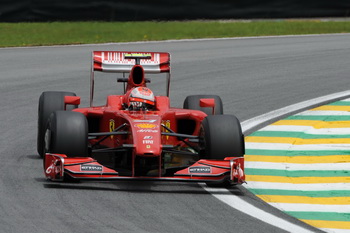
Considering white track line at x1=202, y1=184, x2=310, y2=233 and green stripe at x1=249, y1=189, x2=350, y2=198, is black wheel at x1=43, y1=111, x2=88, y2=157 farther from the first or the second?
green stripe at x1=249, y1=189, x2=350, y2=198

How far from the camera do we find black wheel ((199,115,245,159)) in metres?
9.60

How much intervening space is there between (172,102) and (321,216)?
7.08 metres

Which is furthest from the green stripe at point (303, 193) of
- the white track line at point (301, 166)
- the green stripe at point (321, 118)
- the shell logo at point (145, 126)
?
the green stripe at point (321, 118)

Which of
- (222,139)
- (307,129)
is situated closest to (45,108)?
(222,139)

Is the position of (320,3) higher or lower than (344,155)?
higher

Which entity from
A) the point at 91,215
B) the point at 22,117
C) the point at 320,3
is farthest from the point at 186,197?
the point at 320,3

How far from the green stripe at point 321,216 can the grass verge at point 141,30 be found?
15.1 meters

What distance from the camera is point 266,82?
17703 mm

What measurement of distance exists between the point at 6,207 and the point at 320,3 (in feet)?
66.1

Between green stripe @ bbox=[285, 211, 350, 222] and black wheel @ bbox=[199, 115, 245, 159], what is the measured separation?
125 centimetres

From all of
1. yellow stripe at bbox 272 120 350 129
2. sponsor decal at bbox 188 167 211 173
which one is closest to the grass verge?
yellow stripe at bbox 272 120 350 129

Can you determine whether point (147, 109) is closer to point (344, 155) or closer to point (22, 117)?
point (344, 155)

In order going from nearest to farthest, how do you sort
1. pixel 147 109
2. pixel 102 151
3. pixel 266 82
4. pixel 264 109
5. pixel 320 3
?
pixel 102 151
pixel 147 109
pixel 264 109
pixel 266 82
pixel 320 3

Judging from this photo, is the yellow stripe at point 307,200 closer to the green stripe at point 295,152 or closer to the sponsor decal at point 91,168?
the sponsor decal at point 91,168
